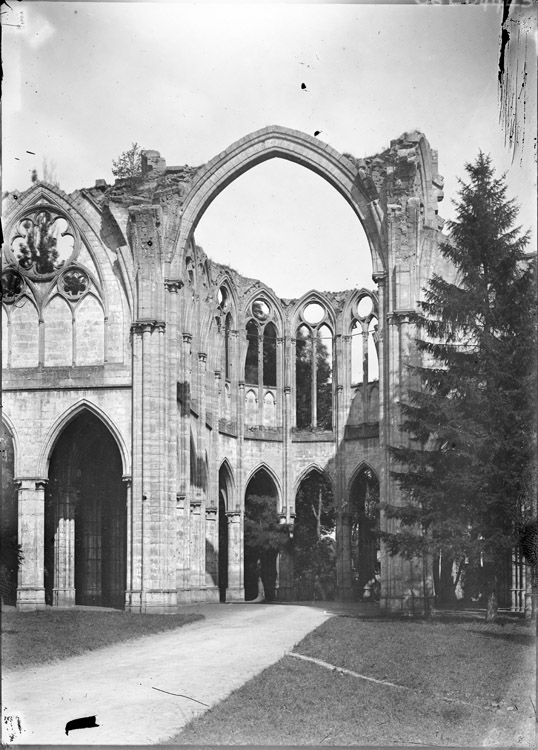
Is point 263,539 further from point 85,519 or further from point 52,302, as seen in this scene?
point 52,302

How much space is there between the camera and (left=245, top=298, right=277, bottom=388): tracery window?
110 feet

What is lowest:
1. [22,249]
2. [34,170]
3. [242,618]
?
[242,618]

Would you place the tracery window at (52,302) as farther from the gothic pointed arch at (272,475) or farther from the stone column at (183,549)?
the gothic pointed arch at (272,475)

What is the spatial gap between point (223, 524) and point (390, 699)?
876 inches

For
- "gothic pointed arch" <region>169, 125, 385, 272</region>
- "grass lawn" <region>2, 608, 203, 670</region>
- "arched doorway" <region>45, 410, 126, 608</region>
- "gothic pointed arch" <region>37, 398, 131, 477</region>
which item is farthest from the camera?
"arched doorway" <region>45, 410, 126, 608</region>

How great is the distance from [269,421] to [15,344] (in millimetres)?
11765

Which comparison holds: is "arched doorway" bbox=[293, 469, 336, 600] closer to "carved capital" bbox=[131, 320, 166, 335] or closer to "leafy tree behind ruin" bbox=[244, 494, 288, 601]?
"leafy tree behind ruin" bbox=[244, 494, 288, 601]

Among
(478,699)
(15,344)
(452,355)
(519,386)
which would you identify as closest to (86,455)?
(15,344)

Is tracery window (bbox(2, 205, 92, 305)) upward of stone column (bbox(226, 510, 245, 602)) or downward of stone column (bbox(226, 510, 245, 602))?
upward

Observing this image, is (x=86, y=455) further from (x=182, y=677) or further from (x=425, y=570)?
(x=182, y=677)

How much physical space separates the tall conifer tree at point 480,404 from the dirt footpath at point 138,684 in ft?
10.6

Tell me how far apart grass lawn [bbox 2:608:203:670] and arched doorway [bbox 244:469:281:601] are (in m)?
10.5

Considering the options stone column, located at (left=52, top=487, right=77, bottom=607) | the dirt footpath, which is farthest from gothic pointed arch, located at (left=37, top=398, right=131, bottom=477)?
the dirt footpath

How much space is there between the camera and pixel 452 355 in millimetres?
17844
